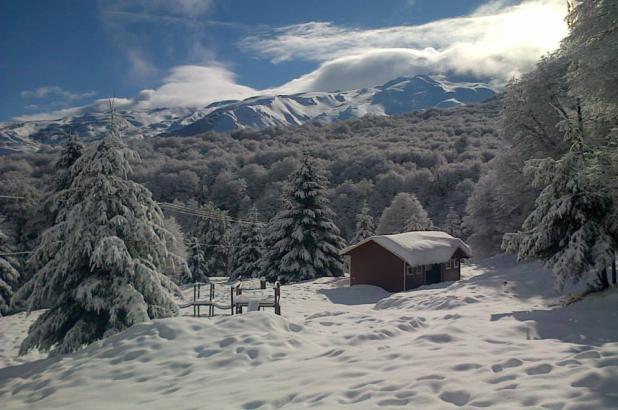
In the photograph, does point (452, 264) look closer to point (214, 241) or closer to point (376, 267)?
point (376, 267)

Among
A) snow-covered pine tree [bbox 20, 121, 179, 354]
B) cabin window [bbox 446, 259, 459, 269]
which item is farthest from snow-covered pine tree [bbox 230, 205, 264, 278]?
snow-covered pine tree [bbox 20, 121, 179, 354]

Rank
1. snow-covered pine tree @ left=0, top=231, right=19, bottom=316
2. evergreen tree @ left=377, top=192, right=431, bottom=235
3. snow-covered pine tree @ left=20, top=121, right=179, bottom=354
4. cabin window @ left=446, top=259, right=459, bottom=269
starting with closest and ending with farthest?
snow-covered pine tree @ left=20, top=121, right=179, bottom=354 < snow-covered pine tree @ left=0, top=231, right=19, bottom=316 < cabin window @ left=446, top=259, right=459, bottom=269 < evergreen tree @ left=377, top=192, right=431, bottom=235

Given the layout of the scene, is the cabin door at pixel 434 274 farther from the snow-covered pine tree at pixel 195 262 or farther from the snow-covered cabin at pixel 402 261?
the snow-covered pine tree at pixel 195 262

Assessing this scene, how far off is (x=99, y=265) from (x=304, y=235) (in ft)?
77.3

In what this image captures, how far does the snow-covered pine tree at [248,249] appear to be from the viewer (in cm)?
4353

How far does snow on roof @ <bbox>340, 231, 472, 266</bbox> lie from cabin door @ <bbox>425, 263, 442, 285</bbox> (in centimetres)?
108

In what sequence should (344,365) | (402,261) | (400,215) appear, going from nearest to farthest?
1. (344,365)
2. (402,261)
3. (400,215)

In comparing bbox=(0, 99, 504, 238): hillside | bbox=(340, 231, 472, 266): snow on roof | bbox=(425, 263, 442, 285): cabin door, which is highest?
bbox=(0, 99, 504, 238): hillside

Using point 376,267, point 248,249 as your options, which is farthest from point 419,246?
point 248,249

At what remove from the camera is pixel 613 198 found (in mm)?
14047

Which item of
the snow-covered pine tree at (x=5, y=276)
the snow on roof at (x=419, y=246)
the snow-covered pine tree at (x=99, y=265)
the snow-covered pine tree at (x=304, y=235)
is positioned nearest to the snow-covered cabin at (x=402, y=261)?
the snow on roof at (x=419, y=246)

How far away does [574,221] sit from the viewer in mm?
14492

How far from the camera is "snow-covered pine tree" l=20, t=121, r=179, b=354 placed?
12422 millimetres

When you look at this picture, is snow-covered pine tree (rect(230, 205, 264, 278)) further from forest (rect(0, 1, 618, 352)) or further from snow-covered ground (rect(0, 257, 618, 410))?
snow-covered ground (rect(0, 257, 618, 410))
